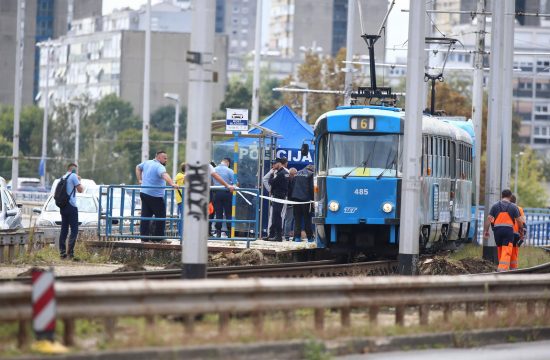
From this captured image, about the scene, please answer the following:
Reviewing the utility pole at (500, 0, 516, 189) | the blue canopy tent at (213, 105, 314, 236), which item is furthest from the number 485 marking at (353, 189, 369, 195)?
the blue canopy tent at (213, 105, 314, 236)

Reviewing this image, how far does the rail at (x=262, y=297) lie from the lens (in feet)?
41.9

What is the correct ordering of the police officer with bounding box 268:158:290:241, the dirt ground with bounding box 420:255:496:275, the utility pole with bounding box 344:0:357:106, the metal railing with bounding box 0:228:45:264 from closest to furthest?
the metal railing with bounding box 0:228:45:264 → the dirt ground with bounding box 420:255:496:275 → the police officer with bounding box 268:158:290:241 → the utility pole with bounding box 344:0:357:106

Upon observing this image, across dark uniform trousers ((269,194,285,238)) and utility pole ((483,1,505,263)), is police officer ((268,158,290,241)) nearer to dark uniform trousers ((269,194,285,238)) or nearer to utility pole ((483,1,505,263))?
dark uniform trousers ((269,194,285,238))

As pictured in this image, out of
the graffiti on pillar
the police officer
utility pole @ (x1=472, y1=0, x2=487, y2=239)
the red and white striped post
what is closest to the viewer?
Answer: the red and white striped post

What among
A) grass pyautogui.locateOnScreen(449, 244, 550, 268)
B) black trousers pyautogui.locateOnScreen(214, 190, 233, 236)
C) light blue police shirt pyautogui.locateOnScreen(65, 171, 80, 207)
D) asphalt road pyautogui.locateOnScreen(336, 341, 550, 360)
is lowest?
asphalt road pyautogui.locateOnScreen(336, 341, 550, 360)

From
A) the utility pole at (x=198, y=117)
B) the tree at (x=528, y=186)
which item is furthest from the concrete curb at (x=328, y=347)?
the tree at (x=528, y=186)

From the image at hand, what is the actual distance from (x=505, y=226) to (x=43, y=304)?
1713 cm

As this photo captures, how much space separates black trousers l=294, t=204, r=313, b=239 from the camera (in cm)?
3328

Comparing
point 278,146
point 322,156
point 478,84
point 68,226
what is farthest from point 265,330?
point 478,84

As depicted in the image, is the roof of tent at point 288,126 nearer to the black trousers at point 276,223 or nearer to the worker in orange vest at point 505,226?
the black trousers at point 276,223

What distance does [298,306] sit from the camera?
46.5 feet

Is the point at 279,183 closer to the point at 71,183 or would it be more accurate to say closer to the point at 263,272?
the point at 71,183

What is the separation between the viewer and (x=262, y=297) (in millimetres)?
13930

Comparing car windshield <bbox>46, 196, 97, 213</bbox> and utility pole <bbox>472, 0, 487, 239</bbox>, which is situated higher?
utility pole <bbox>472, 0, 487, 239</bbox>
